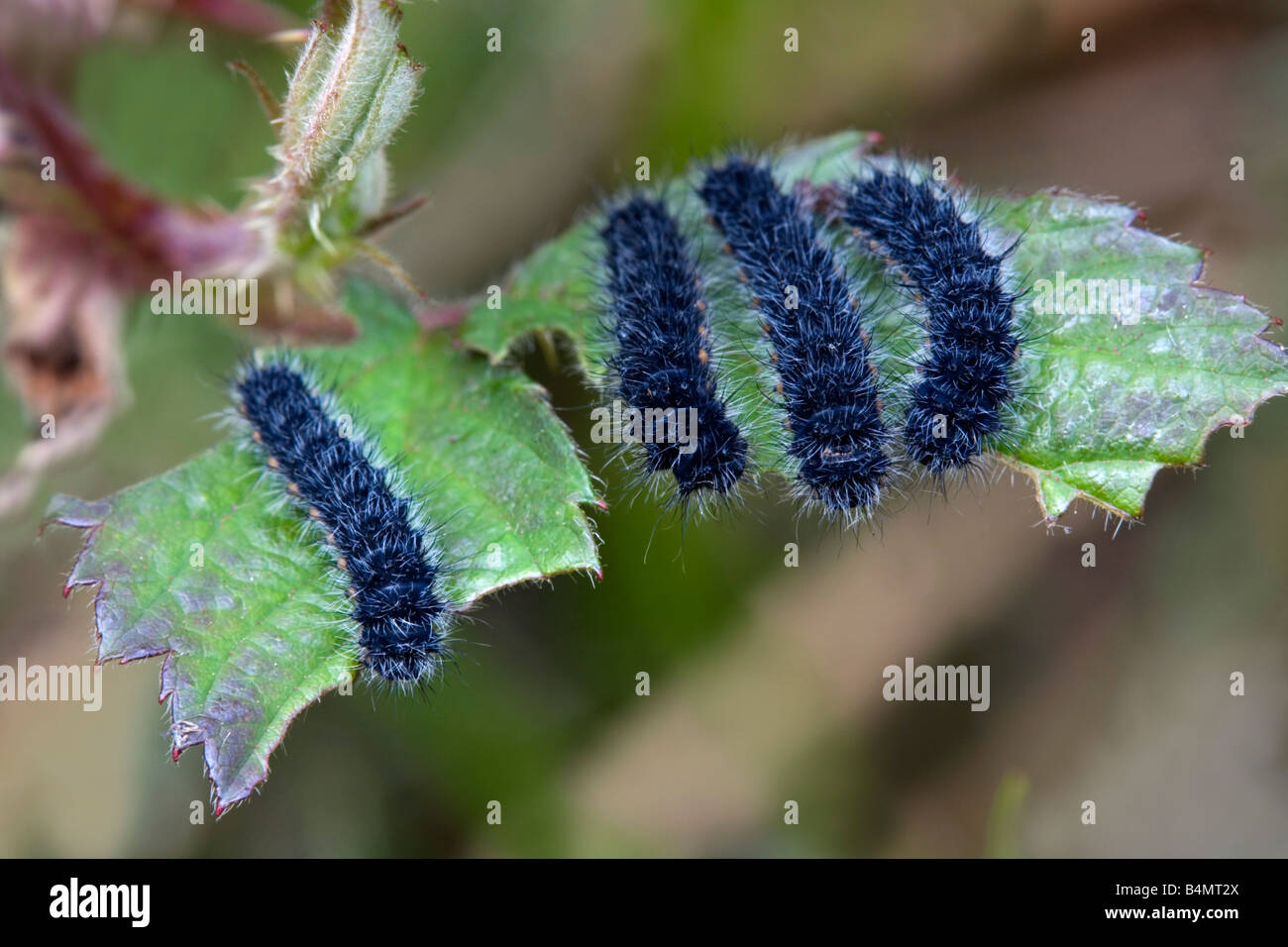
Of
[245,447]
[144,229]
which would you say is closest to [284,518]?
[245,447]

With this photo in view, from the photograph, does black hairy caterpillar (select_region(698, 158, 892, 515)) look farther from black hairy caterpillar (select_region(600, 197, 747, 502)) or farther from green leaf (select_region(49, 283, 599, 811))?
green leaf (select_region(49, 283, 599, 811))

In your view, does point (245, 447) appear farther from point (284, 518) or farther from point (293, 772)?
point (293, 772)

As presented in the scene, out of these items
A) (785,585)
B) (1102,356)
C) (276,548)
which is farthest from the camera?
(785,585)

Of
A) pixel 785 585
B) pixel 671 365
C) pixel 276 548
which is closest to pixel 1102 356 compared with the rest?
pixel 671 365

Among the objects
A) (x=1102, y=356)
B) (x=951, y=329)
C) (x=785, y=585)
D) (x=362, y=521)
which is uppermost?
(x=951, y=329)

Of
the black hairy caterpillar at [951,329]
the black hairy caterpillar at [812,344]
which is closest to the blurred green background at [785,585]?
the black hairy caterpillar at [812,344]

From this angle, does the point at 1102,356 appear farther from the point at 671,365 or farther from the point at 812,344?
the point at 671,365
